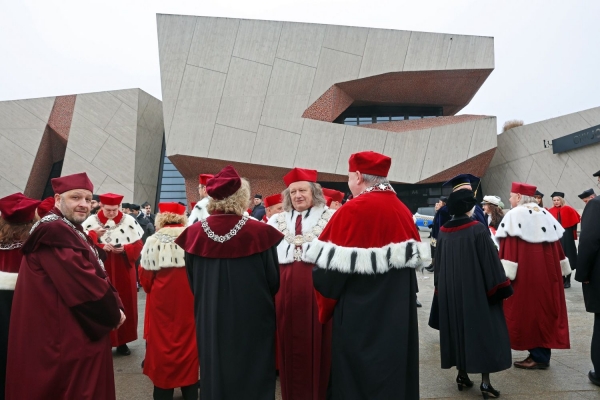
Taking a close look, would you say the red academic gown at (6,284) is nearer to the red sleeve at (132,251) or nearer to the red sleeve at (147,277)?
the red sleeve at (147,277)

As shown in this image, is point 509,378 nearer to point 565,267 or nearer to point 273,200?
point 565,267

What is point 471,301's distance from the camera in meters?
3.82

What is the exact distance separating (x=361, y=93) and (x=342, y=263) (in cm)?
2082

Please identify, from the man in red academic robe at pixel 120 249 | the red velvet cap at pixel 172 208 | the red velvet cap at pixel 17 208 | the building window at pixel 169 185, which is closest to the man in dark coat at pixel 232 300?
the red velvet cap at pixel 172 208

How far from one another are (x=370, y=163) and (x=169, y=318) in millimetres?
2450

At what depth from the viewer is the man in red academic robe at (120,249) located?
540 centimetres

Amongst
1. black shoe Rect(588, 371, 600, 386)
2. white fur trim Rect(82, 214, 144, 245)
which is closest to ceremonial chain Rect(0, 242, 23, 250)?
white fur trim Rect(82, 214, 144, 245)

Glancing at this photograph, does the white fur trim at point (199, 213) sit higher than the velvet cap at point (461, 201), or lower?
lower

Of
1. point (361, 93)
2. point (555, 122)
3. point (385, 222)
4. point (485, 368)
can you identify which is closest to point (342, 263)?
point (385, 222)

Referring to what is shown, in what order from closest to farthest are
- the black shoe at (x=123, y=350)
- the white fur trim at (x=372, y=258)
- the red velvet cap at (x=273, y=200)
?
the white fur trim at (x=372, y=258)
the black shoe at (x=123, y=350)
the red velvet cap at (x=273, y=200)

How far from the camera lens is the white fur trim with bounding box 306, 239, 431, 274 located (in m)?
2.60

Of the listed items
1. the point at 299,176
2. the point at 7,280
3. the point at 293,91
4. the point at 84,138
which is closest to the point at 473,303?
the point at 299,176

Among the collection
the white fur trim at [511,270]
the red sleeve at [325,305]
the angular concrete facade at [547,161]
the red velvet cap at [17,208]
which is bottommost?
the red sleeve at [325,305]

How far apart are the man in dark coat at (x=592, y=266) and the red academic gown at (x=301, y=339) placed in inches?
104
